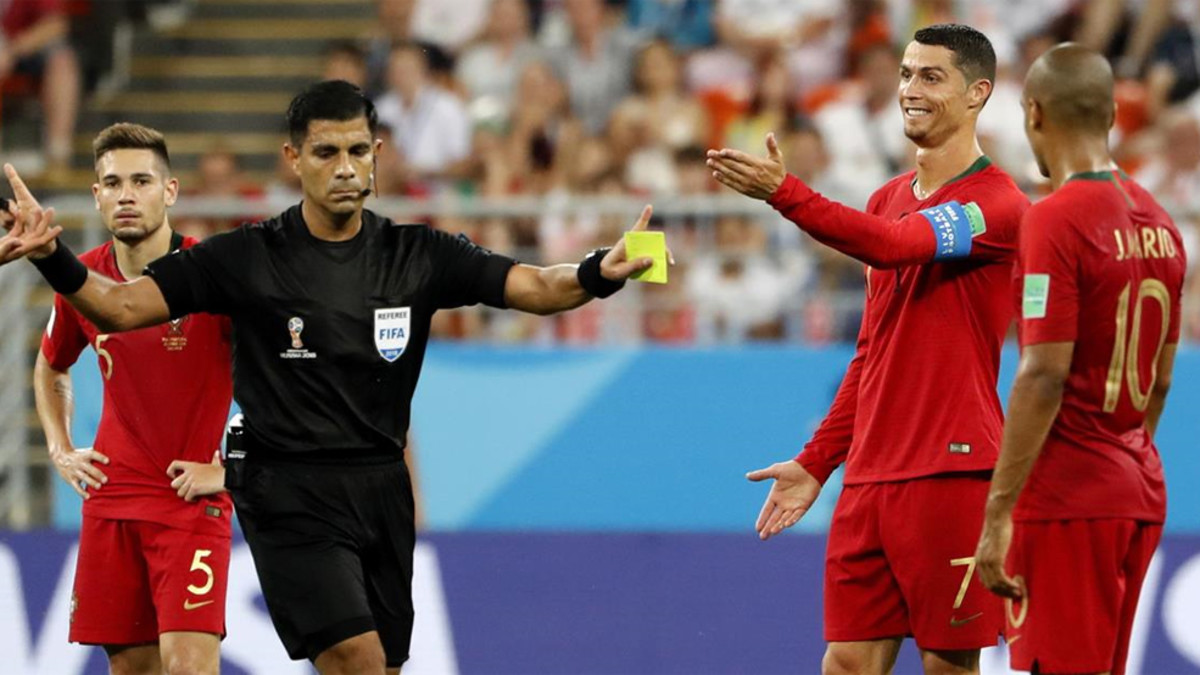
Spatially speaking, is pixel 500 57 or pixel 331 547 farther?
pixel 500 57

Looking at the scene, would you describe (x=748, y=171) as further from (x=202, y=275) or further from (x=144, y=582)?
(x=144, y=582)

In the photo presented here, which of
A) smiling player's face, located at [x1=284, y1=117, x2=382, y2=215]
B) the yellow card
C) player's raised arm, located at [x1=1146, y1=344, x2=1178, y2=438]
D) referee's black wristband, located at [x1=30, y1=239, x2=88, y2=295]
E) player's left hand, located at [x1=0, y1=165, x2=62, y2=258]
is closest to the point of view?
player's raised arm, located at [x1=1146, y1=344, x2=1178, y2=438]

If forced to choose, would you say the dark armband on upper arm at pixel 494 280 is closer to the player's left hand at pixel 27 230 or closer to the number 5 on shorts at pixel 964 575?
the player's left hand at pixel 27 230

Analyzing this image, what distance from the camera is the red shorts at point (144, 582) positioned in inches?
296

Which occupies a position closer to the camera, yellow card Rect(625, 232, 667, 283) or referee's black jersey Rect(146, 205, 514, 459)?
yellow card Rect(625, 232, 667, 283)

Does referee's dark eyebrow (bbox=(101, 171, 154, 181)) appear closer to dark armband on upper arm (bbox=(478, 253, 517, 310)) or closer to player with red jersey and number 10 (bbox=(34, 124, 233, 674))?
player with red jersey and number 10 (bbox=(34, 124, 233, 674))

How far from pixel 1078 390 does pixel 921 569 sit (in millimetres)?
1136

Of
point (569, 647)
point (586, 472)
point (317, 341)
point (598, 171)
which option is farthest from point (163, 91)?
point (317, 341)

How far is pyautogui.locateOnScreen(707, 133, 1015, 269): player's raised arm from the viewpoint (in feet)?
20.9

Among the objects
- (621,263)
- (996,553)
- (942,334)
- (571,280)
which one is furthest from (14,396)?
(996,553)

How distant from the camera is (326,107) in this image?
6.62m

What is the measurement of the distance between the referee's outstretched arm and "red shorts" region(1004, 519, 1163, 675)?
145 cm

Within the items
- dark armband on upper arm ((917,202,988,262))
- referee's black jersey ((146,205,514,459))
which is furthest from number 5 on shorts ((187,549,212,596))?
dark armband on upper arm ((917,202,988,262))

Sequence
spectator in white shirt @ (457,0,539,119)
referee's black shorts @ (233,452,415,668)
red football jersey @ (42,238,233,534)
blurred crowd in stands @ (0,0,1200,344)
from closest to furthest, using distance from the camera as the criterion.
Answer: referee's black shorts @ (233,452,415,668) < red football jersey @ (42,238,233,534) < blurred crowd in stands @ (0,0,1200,344) < spectator in white shirt @ (457,0,539,119)
